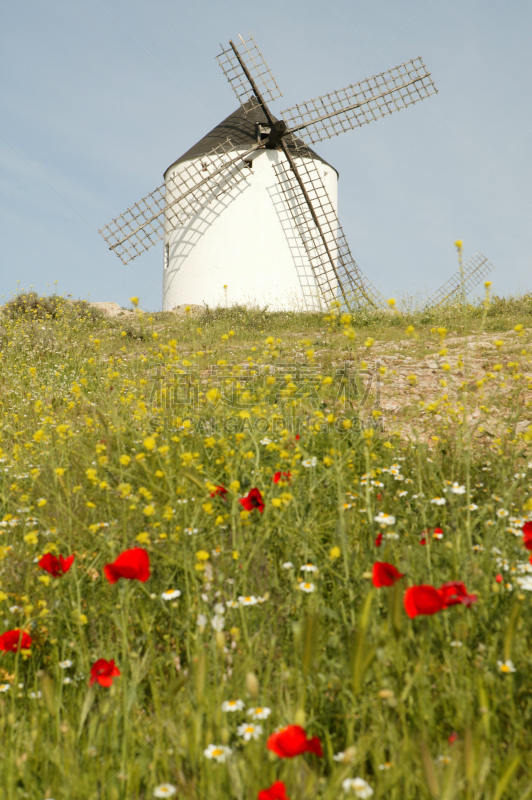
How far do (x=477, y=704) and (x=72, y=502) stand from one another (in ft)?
6.89

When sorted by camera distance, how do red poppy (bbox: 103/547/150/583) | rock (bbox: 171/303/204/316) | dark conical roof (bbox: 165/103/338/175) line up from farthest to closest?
dark conical roof (bbox: 165/103/338/175)
rock (bbox: 171/303/204/316)
red poppy (bbox: 103/547/150/583)

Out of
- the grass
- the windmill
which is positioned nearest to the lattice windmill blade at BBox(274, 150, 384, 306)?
the windmill

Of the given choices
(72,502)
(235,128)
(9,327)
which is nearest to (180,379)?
(72,502)

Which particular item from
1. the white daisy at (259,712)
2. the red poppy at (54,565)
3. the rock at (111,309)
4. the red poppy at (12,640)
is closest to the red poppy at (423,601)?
the white daisy at (259,712)

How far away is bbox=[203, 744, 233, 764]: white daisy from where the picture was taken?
Result: 47.4 inches

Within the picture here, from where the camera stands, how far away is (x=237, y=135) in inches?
634

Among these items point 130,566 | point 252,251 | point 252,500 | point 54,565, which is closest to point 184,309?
point 252,251

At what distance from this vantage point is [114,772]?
1.29 meters

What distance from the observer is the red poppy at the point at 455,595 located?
127 cm

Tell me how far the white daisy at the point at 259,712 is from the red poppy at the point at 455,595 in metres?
0.56

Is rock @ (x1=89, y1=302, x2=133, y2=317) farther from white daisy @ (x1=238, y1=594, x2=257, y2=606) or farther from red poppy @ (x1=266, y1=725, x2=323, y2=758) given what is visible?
red poppy @ (x1=266, y1=725, x2=323, y2=758)

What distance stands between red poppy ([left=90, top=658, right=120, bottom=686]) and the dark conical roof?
53.8 feet

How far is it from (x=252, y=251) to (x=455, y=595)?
49.3 feet

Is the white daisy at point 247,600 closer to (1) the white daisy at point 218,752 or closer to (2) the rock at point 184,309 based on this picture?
(1) the white daisy at point 218,752
